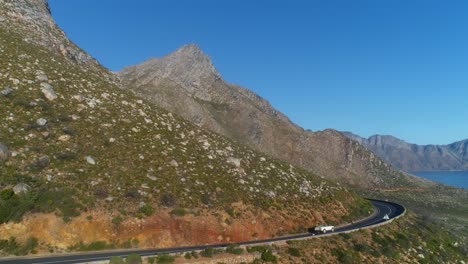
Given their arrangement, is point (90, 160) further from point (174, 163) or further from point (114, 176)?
point (174, 163)

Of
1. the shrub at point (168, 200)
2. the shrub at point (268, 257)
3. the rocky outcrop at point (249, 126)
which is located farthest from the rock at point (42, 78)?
the rocky outcrop at point (249, 126)

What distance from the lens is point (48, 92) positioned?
49.8 m

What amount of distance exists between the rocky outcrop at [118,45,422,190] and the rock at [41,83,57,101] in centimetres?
7922

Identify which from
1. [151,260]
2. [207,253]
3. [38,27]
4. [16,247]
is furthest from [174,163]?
[38,27]

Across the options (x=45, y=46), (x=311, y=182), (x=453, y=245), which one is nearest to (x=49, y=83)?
(x=45, y=46)

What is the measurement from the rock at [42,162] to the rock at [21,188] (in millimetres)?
3088

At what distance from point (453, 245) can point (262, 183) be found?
3713 centimetres

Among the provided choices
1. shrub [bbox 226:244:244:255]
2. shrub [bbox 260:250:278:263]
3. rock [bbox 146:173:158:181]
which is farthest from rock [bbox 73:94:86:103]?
shrub [bbox 260:250:278:263]

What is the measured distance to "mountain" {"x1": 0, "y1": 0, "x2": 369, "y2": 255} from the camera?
35.4 m

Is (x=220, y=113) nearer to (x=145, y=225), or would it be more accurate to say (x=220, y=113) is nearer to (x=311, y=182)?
(x=311, y=182)

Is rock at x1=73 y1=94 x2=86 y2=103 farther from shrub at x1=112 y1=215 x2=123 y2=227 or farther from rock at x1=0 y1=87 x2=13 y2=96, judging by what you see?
shrub at x1=112 y1=215 x2=123 y2=227

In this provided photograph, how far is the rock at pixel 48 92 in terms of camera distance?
4933 centimetres

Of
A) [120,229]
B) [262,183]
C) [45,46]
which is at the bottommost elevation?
[120,229]

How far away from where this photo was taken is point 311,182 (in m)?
64.4
